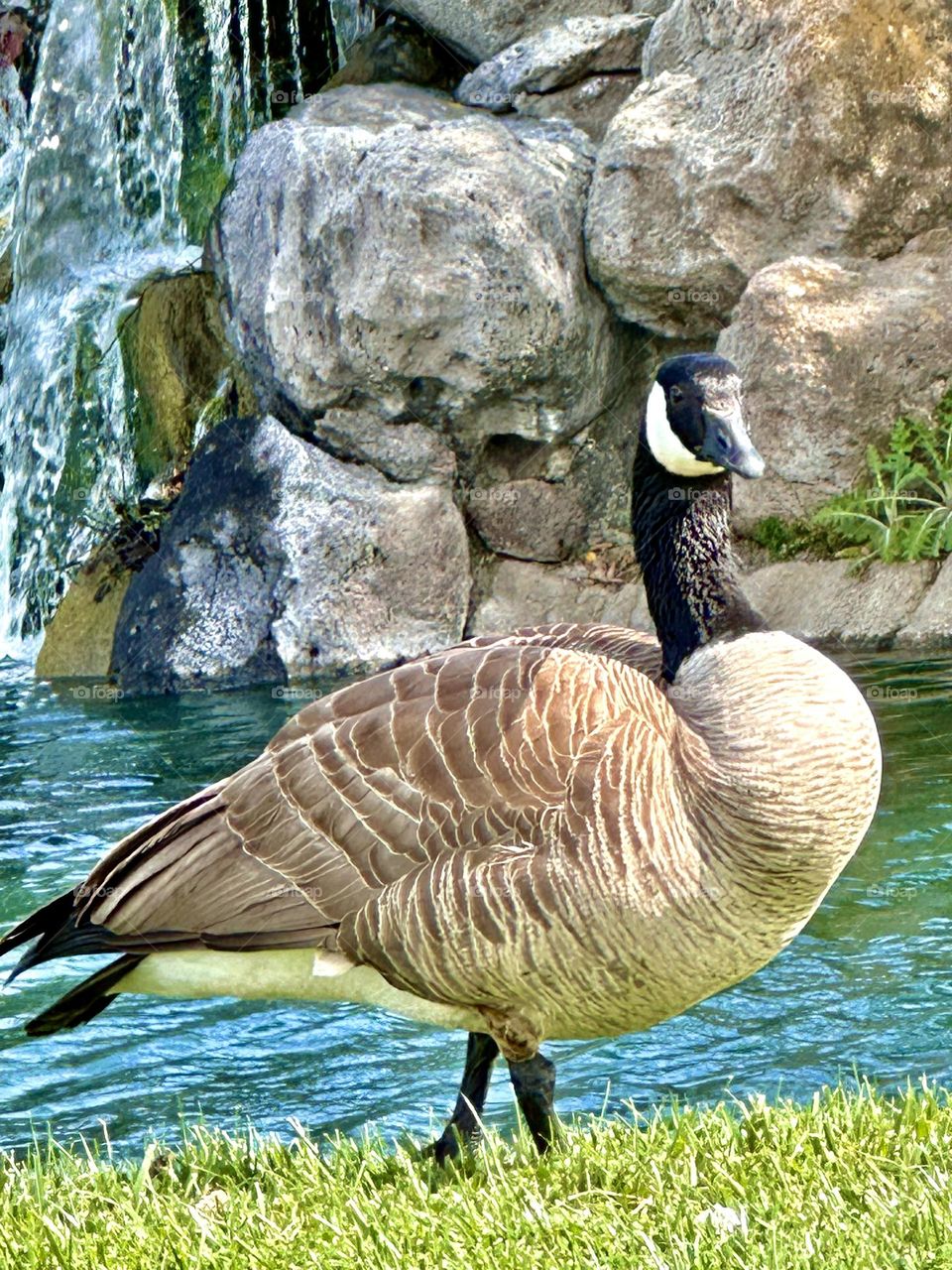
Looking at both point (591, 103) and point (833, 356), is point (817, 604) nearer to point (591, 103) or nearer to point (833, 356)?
point (833, 356)

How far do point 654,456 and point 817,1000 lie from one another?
6.93ft

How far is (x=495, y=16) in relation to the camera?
13.4m

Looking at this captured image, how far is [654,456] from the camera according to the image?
482cm

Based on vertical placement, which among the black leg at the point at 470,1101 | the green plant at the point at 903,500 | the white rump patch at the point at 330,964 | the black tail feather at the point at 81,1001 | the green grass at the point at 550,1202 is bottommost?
the black leg at the point at 470,1101

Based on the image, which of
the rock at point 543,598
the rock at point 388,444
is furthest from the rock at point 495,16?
the rock at point 543,598

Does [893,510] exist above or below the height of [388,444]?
below

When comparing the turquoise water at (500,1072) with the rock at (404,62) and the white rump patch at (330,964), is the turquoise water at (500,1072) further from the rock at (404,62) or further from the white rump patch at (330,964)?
the rock at (404,62)

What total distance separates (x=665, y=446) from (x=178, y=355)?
9443 millimetres

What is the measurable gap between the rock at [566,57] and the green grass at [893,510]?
3.86m

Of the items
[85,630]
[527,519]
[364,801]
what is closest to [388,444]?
[527,519]

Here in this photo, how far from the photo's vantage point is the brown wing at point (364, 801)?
412cm

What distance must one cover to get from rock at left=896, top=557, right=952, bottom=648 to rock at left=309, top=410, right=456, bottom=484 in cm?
361

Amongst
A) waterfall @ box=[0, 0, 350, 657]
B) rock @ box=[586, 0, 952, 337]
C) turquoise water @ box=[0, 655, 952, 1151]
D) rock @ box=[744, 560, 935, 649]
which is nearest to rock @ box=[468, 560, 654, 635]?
rock @ box=[744, 560, 935, 649]

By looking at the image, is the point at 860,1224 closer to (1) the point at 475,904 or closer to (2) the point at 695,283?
(1) the point at 475,904
